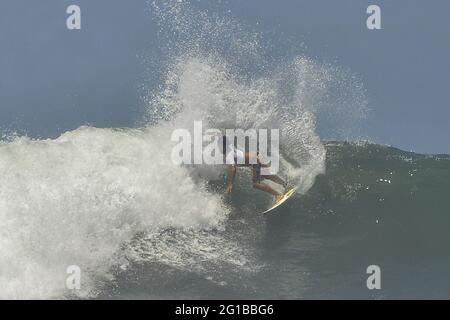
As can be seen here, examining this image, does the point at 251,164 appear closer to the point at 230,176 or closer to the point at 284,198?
the point at 230,176

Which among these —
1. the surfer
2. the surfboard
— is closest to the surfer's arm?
the surfer

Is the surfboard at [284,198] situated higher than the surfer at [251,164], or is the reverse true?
the surfer at [251,164]

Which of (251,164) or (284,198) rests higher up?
(251,164)

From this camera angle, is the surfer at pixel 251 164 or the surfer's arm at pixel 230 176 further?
the surfer at pixel 251 164

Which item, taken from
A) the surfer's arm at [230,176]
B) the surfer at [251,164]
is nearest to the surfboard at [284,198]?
the surfer at [251,164]

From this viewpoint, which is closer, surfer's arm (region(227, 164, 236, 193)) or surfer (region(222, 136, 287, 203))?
surfer's arm (region(227, 164, 236, 193))

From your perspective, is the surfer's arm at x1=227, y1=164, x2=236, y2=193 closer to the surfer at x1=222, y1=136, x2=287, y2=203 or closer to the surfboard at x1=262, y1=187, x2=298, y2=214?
the surfer at x1=222, y1=136, x2=287, y2=203

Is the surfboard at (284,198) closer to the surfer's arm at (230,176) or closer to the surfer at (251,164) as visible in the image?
the surfer at (251,164)

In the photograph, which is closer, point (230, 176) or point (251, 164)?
point (230, 176)

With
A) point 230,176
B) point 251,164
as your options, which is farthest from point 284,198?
point 230,176

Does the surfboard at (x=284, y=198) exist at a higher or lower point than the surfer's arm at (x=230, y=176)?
lower
